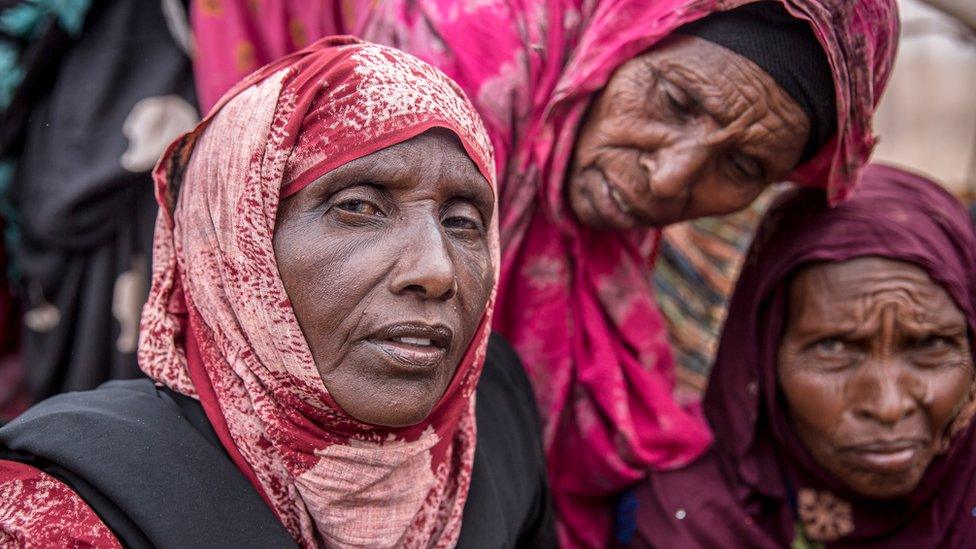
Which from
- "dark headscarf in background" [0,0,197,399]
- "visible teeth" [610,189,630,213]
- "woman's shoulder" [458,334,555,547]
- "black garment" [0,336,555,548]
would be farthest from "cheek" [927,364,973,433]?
"dark headscarf in background" [0,0,197,399]

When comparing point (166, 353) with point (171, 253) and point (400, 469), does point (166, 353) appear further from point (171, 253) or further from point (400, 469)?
point (400, 469)

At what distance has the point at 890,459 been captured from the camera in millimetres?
A: 2549

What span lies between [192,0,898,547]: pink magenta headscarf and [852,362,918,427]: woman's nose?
0.49 m

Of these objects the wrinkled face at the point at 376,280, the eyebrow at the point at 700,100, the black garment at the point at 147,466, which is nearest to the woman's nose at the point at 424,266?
the wrinkled face at the point at 376,280

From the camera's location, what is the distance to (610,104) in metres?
2.55

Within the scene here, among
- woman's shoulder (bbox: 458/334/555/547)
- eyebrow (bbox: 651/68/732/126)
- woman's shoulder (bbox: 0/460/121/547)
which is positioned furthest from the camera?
eyebrow (bbox: 651/68/732/126)

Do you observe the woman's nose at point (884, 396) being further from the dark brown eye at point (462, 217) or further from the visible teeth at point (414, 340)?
the visible teeth at point (414, 340)

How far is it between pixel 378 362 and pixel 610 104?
3.68 ft

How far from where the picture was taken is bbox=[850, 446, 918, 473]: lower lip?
255 cm

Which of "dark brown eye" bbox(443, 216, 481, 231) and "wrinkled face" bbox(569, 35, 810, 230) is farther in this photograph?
"wrinkled face" bbox(569, 35, 810, 230)

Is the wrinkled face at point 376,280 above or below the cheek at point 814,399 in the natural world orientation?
above

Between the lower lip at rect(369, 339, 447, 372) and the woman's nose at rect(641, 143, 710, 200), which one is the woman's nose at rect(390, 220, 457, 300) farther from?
the woman's nose at rect(641, 143, 710, 200)

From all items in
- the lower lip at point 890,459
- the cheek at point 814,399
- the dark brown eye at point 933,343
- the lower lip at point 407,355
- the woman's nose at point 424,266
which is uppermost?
the woman's nose at point 424,266

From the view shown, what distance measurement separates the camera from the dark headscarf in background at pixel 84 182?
2623mm
